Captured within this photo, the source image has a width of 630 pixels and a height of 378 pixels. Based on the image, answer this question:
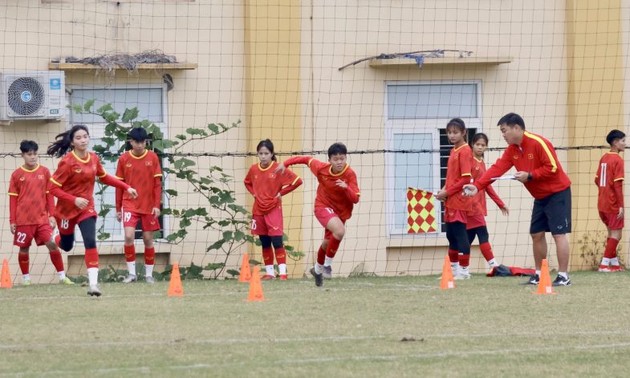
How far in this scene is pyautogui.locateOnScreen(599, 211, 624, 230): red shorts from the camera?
19.7 meters

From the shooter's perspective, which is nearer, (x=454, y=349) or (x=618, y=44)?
(x=454, y=349)

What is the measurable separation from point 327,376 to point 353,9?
1287 centimetres

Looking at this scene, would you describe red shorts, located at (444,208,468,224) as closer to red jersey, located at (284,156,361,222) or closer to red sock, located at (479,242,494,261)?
red sock, located at (479,242,494,261)

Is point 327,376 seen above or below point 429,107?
below

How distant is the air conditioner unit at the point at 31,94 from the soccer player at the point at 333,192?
4348 millimetres

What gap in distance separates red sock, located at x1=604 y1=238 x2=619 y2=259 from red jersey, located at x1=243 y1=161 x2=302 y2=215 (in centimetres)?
456

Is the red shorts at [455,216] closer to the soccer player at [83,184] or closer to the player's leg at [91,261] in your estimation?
the soccer player at [83,184]

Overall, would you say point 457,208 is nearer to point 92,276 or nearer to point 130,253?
point 130,253

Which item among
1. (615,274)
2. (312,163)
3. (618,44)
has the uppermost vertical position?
(618,44)

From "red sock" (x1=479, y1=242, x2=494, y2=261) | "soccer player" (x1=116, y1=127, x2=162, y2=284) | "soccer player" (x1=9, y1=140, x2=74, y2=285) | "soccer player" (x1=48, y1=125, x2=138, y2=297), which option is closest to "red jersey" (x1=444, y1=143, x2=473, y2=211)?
"red sock" (x1=479, y1=242, x2=494, y2=261)

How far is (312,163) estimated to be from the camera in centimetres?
1666

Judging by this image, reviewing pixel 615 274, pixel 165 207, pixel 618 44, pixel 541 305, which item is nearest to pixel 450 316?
pixel 541 305

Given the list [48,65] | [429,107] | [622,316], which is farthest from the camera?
[429,107]

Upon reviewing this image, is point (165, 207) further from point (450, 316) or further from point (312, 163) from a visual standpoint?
point (450, 316)
